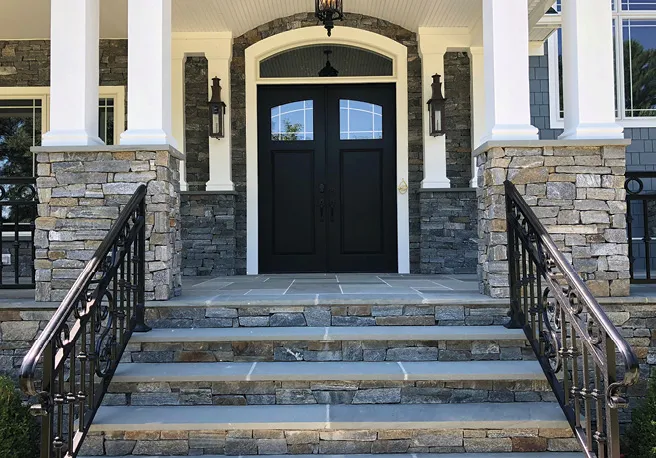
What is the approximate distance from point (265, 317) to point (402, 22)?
14.2 feet

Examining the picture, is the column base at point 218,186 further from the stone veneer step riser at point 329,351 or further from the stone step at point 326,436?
the stone step at point 326,436

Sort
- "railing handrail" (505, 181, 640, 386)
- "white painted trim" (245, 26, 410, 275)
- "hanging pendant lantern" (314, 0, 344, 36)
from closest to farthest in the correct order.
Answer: "railing handrail" (505, 181, 640, 386), "hanging pendant lantern" (314, 0, 344, 36), "white painted trim" (245, 26, 410, 275)

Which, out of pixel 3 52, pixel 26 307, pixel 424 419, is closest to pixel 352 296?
pixel 424 419

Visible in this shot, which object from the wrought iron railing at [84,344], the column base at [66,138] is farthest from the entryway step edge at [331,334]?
the column base at [66,138]

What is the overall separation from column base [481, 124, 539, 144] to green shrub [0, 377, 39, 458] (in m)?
3.28

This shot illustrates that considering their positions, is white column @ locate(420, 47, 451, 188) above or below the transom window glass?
below

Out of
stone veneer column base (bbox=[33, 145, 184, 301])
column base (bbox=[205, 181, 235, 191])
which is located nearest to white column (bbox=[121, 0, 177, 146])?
stone veneer column base (bbox=[33, 145, 184, 301])

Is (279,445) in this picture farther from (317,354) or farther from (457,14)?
(457,14)

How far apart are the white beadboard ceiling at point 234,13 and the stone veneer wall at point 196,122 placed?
464mm

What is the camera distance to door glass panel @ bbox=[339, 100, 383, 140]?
6250 mm

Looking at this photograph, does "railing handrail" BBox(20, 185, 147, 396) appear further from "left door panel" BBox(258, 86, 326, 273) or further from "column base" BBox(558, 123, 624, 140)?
"column base" BBox(558, 123, 624, 140)

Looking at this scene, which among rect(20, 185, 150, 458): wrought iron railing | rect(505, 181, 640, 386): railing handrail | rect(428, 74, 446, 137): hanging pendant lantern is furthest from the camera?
rect(428, 74, 446, 137): hanging pendant lantern

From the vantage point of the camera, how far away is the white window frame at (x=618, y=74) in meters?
6.24

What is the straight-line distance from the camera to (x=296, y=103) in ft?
20.6
